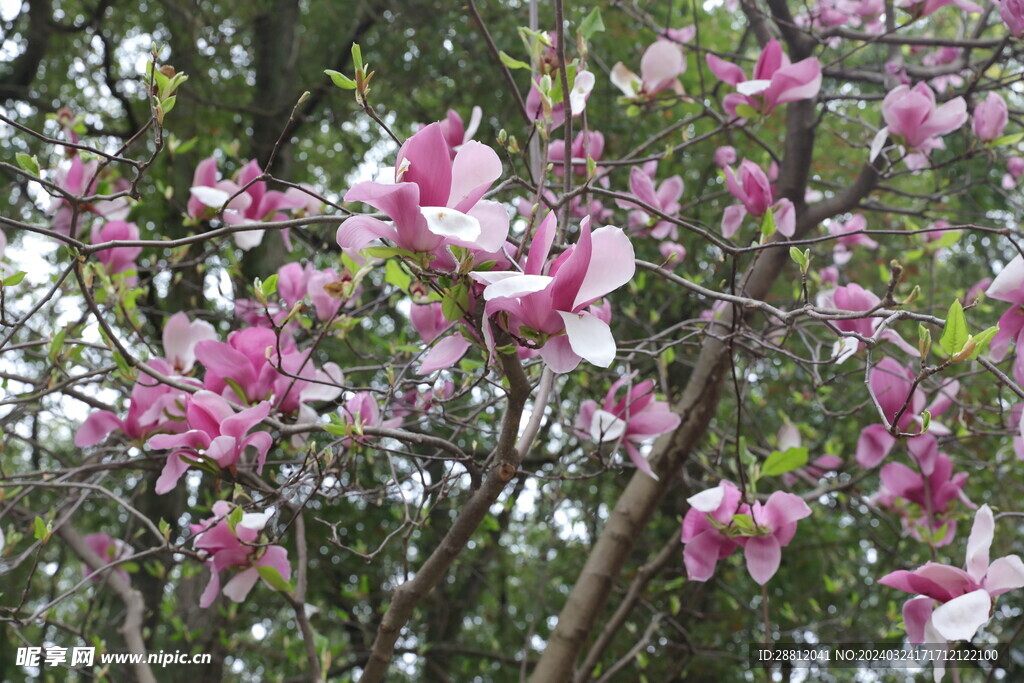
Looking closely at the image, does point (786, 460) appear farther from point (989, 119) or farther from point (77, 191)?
point (77, 191)

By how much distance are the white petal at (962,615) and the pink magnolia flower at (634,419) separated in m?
0.43

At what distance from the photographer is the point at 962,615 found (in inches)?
37.3

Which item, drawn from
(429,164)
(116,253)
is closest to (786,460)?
(429,164)

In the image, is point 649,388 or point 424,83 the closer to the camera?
point 649,388

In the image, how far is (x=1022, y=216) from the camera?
3.13 meters

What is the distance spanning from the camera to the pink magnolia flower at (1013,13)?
116 cm

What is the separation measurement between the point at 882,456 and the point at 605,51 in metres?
2.28

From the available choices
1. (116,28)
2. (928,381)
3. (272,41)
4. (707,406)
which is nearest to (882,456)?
(928,381)

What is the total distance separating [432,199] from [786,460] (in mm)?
650

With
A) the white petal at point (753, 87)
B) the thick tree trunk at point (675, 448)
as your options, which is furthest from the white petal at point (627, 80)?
the thick tree trunk at point (675, 448)

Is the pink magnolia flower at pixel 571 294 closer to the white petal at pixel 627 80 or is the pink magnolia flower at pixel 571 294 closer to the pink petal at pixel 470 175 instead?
the pink petal at pixel 470 175

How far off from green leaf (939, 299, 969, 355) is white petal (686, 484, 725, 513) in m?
0.42

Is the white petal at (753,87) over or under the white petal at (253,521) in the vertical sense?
over

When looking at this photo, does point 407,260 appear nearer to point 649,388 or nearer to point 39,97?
point 649,388
